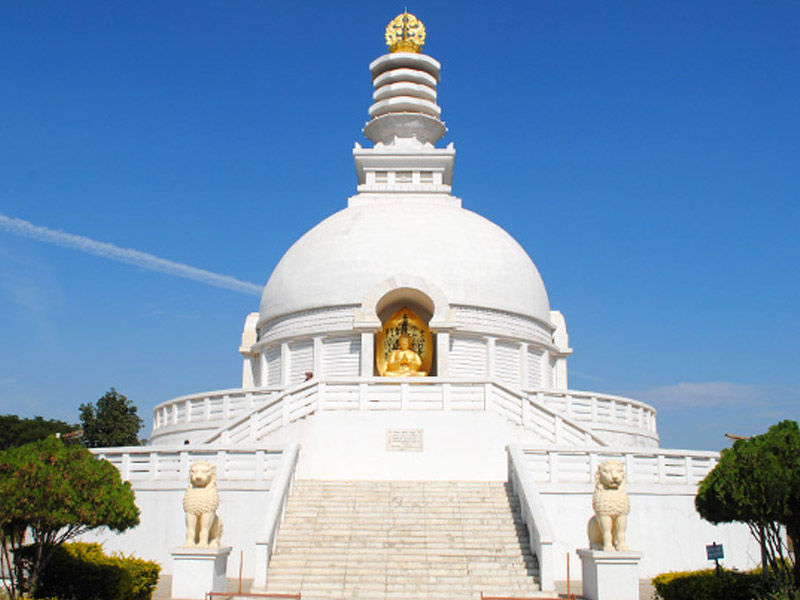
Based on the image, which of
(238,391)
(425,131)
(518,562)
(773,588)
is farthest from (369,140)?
(773,588)

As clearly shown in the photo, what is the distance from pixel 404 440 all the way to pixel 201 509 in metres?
6.49

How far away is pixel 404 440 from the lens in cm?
1947

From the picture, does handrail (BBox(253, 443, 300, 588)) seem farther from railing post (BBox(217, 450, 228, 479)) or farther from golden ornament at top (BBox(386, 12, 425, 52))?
golden ornament at top (BBox(386, 12, 425, 52))

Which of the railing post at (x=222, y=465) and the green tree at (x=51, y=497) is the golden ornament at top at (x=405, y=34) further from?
the green tree at (x=51, y=497)

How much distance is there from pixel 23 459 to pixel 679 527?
520 inches

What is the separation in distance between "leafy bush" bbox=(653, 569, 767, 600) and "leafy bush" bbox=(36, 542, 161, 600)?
28.2 feet

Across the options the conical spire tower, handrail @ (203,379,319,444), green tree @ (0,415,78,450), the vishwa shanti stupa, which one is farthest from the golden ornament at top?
green tree @ (0,415,78,450)

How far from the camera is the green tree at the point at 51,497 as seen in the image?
12.0 meters

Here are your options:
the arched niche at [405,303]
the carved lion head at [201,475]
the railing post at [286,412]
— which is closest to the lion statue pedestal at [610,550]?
the carved lion head at [201,475]

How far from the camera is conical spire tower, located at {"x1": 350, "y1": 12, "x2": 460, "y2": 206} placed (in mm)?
36344

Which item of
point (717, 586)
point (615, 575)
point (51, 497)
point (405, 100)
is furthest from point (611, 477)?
point (405, 100)

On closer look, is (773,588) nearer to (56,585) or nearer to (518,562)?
(518,562)

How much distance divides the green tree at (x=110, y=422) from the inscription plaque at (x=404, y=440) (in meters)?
29.1

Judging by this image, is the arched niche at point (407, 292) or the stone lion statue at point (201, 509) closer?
the stone lion statue at point (201, 509)
